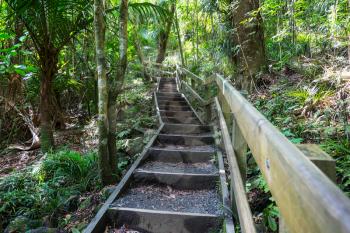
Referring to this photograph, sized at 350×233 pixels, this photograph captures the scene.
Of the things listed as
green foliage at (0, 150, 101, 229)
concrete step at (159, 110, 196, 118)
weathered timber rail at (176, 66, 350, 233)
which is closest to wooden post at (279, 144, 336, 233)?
weathered timber rail at (176, 66, 350, 233)

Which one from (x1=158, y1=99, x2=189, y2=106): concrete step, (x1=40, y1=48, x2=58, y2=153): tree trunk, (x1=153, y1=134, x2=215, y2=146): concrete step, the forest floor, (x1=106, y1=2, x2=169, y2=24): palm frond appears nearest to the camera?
the forest floor

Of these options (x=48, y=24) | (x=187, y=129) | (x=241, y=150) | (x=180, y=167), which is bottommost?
(x=180, y=167)

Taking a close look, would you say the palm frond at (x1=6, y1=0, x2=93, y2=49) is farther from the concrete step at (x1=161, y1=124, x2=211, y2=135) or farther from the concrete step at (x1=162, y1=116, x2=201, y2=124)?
the concrete step at (x1=162, y1=116, x2=201, y2=124)

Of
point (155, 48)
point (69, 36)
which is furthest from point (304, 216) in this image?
point (155, 48)

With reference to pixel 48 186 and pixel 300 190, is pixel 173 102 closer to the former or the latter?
pixel 48 186

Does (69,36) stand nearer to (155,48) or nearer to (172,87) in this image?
(172,87)

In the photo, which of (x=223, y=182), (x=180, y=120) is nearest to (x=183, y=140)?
(x=180, y=120)

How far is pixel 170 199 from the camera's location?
10.7 feet

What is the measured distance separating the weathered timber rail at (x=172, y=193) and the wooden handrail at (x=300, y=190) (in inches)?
58.5

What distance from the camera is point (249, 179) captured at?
2986mm

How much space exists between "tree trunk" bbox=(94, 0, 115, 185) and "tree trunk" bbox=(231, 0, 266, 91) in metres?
3.33

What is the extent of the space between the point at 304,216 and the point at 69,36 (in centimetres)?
525

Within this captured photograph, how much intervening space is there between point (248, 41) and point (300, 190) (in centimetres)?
606

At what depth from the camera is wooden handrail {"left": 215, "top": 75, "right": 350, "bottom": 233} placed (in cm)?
50
